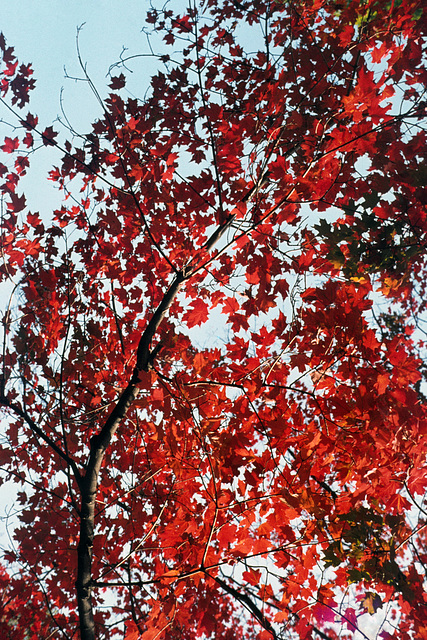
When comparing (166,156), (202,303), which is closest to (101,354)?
(202,303)

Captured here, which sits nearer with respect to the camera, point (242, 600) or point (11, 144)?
point (242, 600)

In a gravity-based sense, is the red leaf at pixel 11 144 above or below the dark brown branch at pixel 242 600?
above

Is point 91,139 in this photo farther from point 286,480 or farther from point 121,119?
point 286,480

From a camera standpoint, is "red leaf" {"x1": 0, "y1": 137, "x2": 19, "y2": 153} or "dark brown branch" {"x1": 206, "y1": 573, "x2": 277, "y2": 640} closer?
"dark brown branch" {"x1": 206, "y1": 573, "x2": 277, "y2": 640}

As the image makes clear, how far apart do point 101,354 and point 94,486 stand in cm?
161

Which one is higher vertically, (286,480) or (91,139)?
(91,139)

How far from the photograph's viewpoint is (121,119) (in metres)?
3.73

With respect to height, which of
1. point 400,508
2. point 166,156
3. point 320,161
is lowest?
point 400,508

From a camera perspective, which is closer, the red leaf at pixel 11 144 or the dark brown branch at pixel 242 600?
the dark brown branch at pixel 242 600

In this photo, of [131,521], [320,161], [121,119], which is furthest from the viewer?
[121,119]

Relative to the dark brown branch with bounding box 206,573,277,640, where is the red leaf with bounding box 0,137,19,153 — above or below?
above

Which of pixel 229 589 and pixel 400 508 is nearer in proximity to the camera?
pixel 400 508

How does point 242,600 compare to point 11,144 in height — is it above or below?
below

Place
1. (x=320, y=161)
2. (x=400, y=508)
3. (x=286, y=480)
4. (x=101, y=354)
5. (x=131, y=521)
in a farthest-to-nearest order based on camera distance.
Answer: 1. (x=101, y=354)
2. (x=131, y=521)
3. (x=320, y=161)
4. (x=400, y=508)
5. (x=286, y=480)
